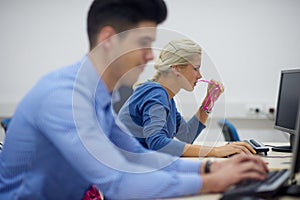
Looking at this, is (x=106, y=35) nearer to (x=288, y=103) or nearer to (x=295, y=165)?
(x=295, y=165)

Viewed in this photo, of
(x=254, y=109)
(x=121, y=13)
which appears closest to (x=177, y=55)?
(x=121, y=13)

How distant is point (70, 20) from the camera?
3.35 metres

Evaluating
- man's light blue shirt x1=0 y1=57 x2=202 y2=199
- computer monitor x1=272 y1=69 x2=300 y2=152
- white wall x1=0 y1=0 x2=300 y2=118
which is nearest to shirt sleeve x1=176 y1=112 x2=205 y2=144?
man's light blue shirt x1=0 y1=57 x2=202 y2=199

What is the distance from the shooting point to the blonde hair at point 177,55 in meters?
1.37

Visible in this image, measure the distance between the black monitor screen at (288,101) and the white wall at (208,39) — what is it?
1.31 m

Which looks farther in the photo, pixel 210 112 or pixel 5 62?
pixel 5 62

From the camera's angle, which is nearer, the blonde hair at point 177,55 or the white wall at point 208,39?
the blonde hair at point 177,55

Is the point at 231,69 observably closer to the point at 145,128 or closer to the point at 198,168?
the point at 145,128

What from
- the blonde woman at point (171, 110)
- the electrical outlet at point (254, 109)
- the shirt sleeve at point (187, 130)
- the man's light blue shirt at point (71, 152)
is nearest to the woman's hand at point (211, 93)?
the blonde woman at point (171, 110)

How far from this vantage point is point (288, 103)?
1.96 meters

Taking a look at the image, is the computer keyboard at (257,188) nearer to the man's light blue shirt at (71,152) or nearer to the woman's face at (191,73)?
the man's light blue shirt at (71,152)

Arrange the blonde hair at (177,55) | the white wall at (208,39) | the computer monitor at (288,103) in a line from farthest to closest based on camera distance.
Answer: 1. the white wall at (208,39)
2. the computer monitor at (288,103)
3. the blonde hair at (177,55)

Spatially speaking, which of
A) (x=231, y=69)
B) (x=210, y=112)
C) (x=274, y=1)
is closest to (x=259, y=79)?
(x=231, y=69)

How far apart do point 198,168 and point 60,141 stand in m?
0.48
